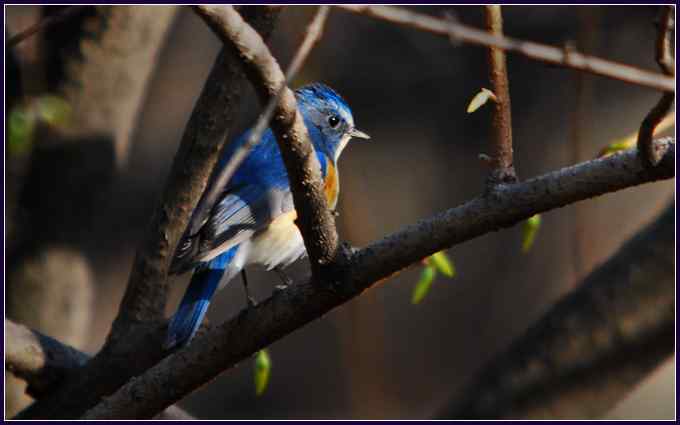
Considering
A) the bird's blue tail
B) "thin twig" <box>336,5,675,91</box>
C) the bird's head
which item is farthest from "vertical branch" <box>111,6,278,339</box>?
"thin twig" <box>336,5,675,91</box>

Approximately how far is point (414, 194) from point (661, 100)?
3.69 metres

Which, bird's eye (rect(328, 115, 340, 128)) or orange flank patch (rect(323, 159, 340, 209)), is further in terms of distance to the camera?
bird's eye (rect(328, 115, 340, 128))

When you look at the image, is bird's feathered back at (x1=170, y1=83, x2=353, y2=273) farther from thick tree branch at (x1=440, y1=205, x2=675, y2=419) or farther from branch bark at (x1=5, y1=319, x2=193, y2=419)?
thick tree branch at (x1=440, y1=205, x2=675, y2=419)

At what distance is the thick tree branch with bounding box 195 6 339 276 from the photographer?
196cm

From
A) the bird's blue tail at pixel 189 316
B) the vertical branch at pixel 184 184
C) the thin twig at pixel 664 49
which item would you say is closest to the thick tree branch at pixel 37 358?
the vertical branch at pixel 184 184

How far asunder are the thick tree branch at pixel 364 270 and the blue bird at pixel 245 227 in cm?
34

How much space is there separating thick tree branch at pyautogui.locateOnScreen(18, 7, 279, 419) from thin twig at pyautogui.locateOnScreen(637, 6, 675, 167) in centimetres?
151

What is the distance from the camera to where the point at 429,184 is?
18.4 ft

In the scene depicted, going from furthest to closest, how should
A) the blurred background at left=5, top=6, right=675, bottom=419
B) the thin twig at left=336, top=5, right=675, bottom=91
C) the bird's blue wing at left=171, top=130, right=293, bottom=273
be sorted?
the blurred background at left=5, top=6, right=675, bottom=419 < the bird's blue wing at left=171, top=130, right=293, bottom=273 < the thin twig at left=336, top=5, right=675, bottom=91

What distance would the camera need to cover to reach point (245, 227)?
317 centimetres

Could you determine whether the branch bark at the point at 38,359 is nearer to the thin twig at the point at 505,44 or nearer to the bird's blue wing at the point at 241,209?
the bird's blue wing at the point at 241,209

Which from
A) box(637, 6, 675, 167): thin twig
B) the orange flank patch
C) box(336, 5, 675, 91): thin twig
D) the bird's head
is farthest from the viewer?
the bird's head

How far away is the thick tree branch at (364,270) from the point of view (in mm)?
2254

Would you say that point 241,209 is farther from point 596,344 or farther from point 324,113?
point 596,344
